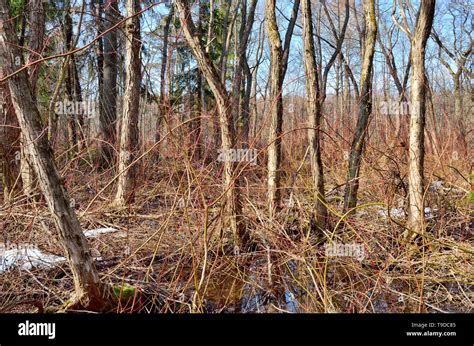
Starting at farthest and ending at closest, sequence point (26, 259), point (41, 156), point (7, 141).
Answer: point (7, 141)
point (26, 259)
point (41, 156)

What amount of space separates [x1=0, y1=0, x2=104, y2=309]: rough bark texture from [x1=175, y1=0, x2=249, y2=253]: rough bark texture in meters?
1.48

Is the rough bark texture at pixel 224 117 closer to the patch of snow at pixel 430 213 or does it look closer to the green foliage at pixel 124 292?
the green foliage at pixel 124 292

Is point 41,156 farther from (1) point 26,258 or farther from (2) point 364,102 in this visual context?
(2) point 364,102

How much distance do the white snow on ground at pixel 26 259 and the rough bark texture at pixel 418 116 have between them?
11.4 feet

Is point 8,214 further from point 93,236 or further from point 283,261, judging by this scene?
point 283,261

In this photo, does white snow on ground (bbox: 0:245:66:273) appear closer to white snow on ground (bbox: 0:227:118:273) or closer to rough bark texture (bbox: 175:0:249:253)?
white snow on ground (bbox: 0:227:118:273)

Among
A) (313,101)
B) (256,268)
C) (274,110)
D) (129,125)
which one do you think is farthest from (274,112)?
(129,125)

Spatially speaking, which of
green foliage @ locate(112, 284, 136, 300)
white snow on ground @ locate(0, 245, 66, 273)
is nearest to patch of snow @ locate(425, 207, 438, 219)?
green foliage @ locate(112, 284, 136, 300)

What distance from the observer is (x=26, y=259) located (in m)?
3.36

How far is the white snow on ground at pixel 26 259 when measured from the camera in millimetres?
3267

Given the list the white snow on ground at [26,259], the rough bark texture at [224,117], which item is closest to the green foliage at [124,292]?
→ the white snow on ground at [26,259]

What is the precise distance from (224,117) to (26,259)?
90.6 inches

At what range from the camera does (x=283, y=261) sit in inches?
134
